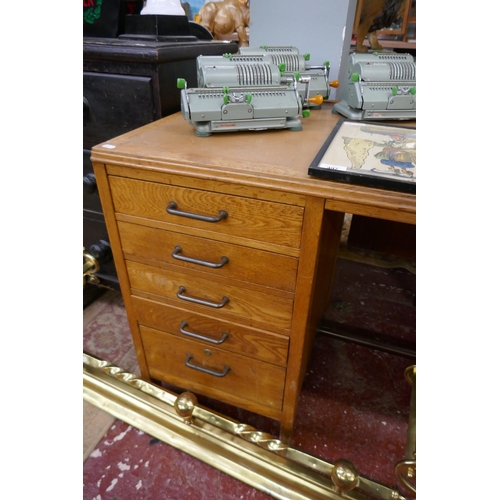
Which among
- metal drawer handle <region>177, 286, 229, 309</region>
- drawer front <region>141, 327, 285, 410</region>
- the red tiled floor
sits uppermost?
metal drawer handle <region>177, 286, 229, 309</region>

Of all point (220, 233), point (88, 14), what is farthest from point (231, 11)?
point (220, 233)

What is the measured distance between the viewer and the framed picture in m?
0.58

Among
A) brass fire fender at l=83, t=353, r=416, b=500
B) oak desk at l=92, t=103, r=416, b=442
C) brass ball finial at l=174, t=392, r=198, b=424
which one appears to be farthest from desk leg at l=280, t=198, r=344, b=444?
brass ball finial at l=174, t=392, r=198, b=424

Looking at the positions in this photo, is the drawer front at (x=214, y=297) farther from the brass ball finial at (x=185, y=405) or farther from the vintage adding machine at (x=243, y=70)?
the vintage adding machine at (x=243, y=70)

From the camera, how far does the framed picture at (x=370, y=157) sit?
0.58 metres

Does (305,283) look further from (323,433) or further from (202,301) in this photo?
(323,433)

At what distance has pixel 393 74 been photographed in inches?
35.8

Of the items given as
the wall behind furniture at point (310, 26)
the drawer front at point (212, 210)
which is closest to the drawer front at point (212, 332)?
the drawer front at point (212, 210)

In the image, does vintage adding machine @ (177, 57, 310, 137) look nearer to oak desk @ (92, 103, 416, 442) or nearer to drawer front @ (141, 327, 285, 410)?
oak desk @ (92, 103, 416, 442)

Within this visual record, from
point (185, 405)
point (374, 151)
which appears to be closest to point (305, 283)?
point (374, 151)

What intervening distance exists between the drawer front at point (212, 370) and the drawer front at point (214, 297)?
135 millimetres

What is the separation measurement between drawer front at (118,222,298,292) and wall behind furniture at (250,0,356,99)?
85cm

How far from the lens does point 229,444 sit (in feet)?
3.11

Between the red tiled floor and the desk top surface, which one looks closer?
the desk top surface
